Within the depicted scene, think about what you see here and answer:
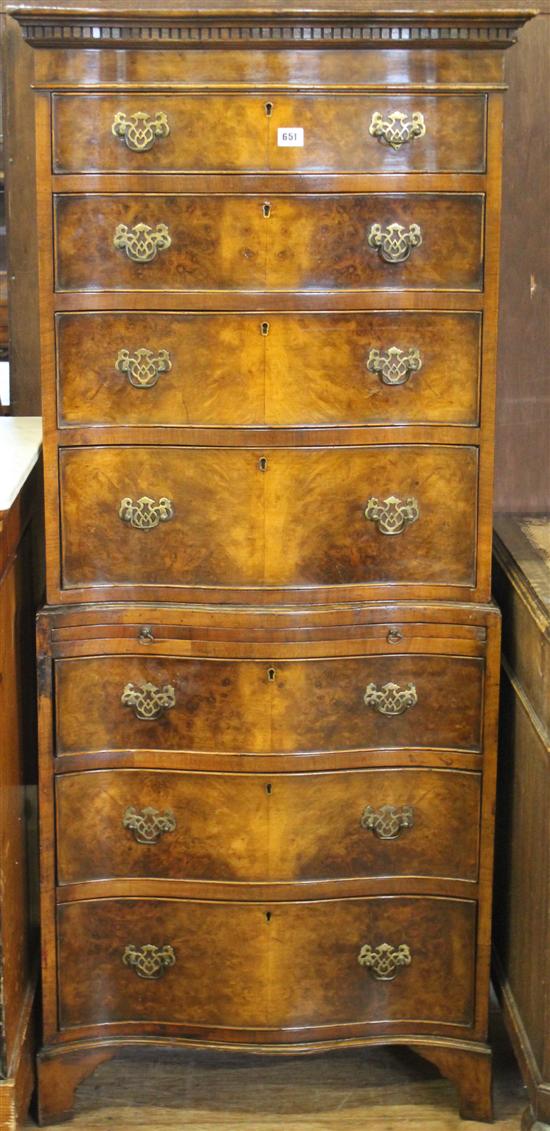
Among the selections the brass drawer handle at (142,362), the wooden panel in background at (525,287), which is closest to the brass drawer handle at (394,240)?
the brass drawer handle at (142,362)

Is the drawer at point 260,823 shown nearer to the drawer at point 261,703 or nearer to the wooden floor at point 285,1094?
the drawer at point 261,703

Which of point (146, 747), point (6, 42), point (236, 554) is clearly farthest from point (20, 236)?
point (146, 747)

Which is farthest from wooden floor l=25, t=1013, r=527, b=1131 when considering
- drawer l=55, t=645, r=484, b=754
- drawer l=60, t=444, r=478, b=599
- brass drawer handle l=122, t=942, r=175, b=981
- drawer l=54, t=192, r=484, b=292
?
drawer l=54, t=192, r=484, b=292

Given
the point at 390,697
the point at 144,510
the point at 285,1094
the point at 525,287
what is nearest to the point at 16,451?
the point at 144,510

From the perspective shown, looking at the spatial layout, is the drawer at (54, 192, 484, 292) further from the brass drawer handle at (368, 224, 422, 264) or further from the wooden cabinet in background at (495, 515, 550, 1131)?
the wooden cabinet in background at (495, 515, 550, 1131)

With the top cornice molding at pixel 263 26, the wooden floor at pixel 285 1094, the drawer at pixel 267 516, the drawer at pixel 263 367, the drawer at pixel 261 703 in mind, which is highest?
the top cornice molding at pixel 263 26

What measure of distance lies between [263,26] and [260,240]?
1.13ft

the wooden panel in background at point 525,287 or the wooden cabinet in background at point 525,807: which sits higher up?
the wooden panel in background at point 525,287

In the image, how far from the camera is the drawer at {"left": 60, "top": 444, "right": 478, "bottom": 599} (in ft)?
9.19

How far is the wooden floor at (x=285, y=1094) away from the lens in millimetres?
3016

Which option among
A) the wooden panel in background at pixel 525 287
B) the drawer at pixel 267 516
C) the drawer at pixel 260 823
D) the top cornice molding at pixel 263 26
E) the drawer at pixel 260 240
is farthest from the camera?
the wooden panel in background at pixel 525 287

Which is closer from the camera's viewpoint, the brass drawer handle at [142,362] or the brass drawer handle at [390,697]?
the brass drawer handle at [142,362]

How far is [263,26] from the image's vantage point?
2607mm

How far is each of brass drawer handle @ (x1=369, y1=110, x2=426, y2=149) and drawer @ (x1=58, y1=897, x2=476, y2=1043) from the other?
1370 mm
